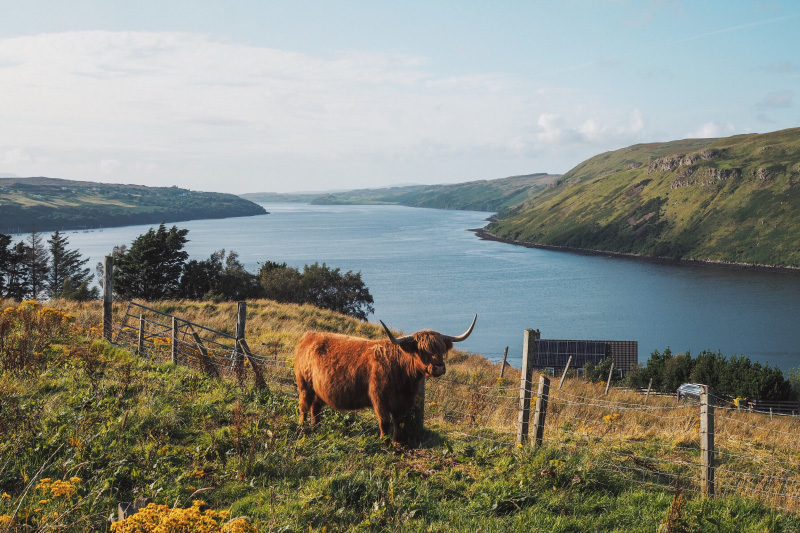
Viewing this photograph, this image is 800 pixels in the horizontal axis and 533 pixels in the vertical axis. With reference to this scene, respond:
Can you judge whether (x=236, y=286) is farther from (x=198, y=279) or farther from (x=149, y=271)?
(x=149, y=271)

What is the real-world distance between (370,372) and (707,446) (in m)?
4.46

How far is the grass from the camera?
5.79 meters

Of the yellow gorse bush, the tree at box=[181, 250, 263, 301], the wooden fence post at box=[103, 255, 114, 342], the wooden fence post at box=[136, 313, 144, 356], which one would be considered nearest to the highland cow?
the yellow gorse bush

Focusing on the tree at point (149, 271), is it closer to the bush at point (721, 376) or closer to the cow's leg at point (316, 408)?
the bush at point (721, 376)

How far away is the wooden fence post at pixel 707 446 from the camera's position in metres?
7.04

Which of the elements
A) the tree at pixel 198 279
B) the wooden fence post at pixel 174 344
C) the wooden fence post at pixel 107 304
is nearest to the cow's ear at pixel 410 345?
the wooden fence post at pixel 174 344

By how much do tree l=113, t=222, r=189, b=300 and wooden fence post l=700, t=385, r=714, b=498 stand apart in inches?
1924

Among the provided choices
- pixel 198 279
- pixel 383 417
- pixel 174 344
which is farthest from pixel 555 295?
pixel 383 417

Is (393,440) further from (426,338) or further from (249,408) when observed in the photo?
(249,408)

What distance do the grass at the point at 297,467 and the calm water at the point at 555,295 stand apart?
5653 centimetres

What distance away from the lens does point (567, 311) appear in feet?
302

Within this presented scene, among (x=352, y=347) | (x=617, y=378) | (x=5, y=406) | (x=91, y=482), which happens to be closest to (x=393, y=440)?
(x=352, y=347)

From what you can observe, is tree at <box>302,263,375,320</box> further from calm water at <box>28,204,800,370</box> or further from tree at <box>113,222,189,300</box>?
tree at <box>113,222,189,300</box>

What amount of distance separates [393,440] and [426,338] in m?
1.58
